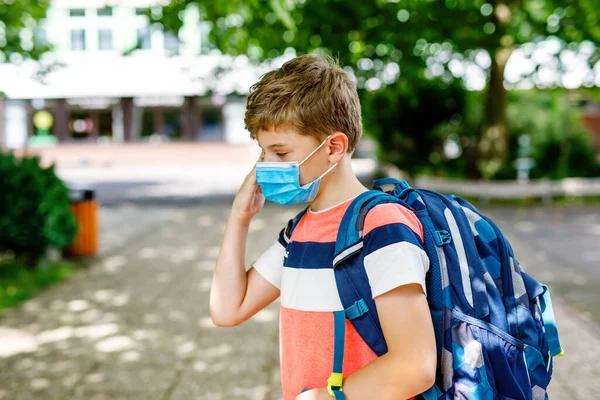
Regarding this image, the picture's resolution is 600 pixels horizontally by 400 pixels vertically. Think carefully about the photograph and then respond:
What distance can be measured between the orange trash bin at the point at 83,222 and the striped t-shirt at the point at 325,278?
7.53 meters

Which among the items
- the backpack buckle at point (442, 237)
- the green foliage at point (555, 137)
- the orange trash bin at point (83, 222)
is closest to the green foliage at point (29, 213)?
the orange trash bin at point (83, 222)

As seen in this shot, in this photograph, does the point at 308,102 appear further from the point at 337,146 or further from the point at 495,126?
the point at 495,126

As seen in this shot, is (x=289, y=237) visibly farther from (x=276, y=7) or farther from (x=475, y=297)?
(x=276, y=7)

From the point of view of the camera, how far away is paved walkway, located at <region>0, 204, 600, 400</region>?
4270 mm

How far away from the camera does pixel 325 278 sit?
1.52m

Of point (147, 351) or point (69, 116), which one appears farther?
point (69, 116)

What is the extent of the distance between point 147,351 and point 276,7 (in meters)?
2.83

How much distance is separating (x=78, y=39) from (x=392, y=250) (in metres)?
39.1

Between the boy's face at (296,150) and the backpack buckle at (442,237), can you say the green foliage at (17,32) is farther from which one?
the backpack buckle at (442,237)

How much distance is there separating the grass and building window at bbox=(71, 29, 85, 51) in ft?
104

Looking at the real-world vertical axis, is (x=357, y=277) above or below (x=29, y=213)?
above

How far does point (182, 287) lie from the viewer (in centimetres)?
704

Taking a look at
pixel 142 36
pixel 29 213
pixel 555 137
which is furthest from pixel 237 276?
pixel 555 137

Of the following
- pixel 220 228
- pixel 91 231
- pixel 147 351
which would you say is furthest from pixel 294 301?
pixel 220 228
